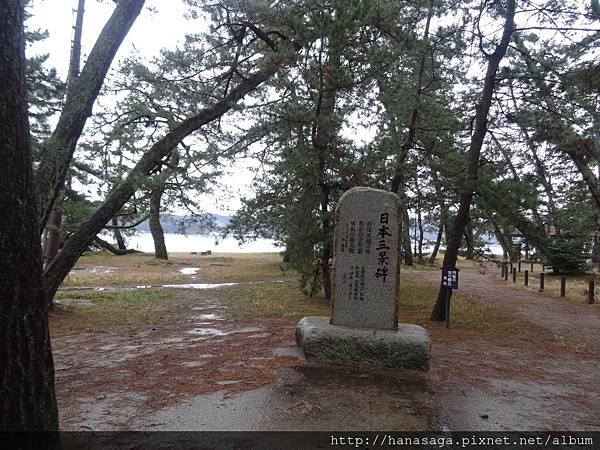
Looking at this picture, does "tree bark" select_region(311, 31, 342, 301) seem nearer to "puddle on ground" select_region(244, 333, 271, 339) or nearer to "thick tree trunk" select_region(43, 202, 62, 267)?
"puddle on ground" select_region(244, 333, 271, 339)

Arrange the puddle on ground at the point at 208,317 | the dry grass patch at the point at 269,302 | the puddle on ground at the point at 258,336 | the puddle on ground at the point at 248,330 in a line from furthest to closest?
the dry grass patch at the point at 269,302 < the puddle on ground at the point at 208,317 < the puddle on ground at the point at 248,330 < the puddle on ground at the point at 258,336

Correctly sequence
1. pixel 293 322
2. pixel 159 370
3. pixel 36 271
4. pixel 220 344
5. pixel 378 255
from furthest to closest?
pixel 293 322 → pixel 220 344 → pixel 378 255 → pixel 159 370 → pixel 36 271

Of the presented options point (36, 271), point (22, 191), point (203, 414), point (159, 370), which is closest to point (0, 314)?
point (36, 271)

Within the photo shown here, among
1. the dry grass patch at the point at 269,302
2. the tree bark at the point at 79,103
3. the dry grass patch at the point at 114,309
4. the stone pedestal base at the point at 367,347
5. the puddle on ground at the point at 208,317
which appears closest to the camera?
the stone pedestal base at the point at 367,347

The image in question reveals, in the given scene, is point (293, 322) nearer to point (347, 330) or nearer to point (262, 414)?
point (347, 330)

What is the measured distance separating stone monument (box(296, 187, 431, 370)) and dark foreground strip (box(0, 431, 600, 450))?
1860 millimetres

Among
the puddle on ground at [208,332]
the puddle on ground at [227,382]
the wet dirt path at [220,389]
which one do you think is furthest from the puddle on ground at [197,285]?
the puddle on ground at [227,382]

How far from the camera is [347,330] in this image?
527cm

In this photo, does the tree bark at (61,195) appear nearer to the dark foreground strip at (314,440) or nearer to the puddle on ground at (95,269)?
the dark foreground strip at (314,440)

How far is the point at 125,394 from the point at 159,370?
82 cm

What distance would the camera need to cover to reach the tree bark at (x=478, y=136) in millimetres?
7722

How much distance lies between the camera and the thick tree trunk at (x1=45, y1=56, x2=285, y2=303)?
7.26 meters

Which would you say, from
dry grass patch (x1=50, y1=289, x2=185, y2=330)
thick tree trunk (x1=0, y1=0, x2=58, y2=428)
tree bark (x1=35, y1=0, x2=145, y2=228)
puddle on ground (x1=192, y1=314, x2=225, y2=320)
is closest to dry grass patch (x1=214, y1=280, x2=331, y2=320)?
puddle on ground (x1=192, y1=314, x2=225, y2=320)

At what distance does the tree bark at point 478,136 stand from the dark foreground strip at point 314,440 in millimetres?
4976
